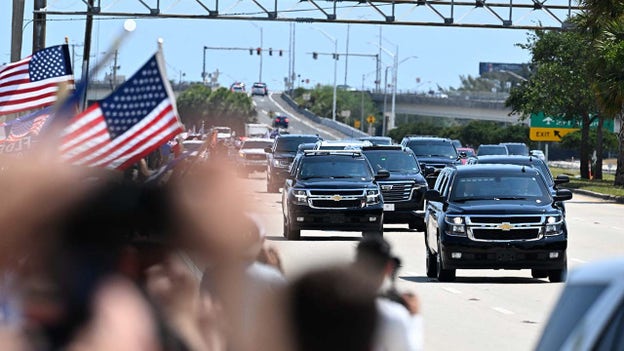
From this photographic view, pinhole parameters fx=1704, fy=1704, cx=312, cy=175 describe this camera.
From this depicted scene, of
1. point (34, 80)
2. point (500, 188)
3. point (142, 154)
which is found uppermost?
point (34, 80)

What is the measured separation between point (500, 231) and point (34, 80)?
8.86 meters

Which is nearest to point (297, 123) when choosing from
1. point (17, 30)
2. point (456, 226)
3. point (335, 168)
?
point (17, 30)

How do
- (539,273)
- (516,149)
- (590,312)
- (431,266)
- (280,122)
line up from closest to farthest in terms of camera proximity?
(590,312), (539,273), (431,266), (516,149), (280,122)

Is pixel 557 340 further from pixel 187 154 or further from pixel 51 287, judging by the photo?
pixel 187 154

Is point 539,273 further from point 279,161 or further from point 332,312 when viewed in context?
point 279,161

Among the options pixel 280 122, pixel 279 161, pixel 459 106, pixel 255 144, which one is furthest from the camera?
pixel 459 106

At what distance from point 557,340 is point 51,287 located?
6.95 ft

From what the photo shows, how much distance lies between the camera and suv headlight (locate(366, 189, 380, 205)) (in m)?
31.2

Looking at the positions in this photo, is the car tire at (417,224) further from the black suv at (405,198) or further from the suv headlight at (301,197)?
the suv headlight at (301,197)

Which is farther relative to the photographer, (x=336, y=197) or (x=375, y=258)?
(x=336, y=197)

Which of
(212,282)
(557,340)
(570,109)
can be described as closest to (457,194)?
(212,282)

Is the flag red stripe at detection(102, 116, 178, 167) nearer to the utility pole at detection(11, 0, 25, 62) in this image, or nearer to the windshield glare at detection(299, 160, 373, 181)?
the windshield glare at detection(299, 160, 373, 181)

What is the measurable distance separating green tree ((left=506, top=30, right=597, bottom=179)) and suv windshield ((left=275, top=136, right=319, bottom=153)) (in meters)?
24.8

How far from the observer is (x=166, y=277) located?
7312 millimetres
